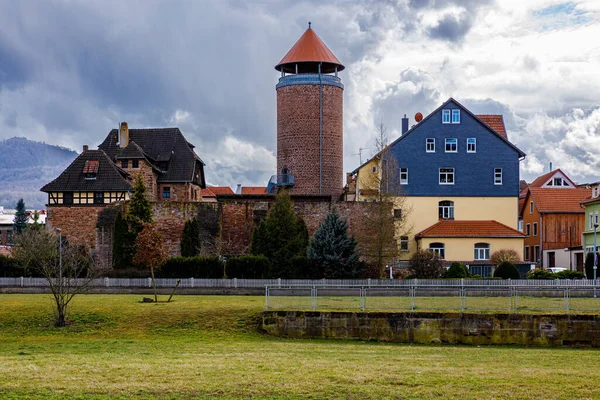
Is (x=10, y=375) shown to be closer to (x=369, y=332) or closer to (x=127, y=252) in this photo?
(x=369, y=332)

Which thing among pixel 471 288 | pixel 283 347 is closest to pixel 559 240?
pixel 471 288

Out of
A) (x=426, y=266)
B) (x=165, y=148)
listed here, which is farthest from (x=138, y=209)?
(x=165, y=148)

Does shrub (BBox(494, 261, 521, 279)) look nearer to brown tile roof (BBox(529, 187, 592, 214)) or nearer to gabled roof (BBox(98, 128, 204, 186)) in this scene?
brown tile roof (BBox(529, 187, 592, 214))

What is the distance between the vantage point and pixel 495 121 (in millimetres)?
70875

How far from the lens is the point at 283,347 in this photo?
88.3 ft

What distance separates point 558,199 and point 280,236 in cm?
2933

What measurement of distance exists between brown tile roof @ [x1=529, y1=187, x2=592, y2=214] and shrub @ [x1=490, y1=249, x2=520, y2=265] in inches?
458

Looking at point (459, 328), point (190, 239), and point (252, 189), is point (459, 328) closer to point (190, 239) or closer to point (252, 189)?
point (190, 239)

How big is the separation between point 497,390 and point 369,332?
12.9 meters

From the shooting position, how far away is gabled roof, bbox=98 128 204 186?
3179 inches

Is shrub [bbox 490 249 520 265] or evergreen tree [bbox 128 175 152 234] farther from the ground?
evergreen tree [bbox 128 175 152 234]

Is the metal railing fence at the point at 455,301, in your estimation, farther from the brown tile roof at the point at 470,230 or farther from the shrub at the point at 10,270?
the brown tile roof at the point at 470,230

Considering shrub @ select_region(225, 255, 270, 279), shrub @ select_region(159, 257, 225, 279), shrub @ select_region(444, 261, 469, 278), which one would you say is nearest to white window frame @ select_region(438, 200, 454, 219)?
shrub @ select_region(444, 261, 469, 278)

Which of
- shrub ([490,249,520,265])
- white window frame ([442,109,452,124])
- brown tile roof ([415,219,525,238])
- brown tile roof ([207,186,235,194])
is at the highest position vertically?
white window frame ([442,109,452,124])
